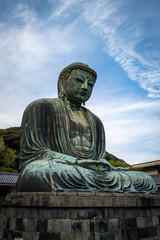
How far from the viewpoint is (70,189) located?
3.73 metres

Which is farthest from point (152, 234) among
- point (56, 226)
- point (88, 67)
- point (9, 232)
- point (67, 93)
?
point (88, 67)

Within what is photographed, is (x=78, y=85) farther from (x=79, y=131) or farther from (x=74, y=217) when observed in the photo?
(x=74, y=217)

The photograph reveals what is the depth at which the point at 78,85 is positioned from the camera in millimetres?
5887

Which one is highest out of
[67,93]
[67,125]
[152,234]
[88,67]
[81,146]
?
[88,67]

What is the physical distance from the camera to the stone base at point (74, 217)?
10.7 ft

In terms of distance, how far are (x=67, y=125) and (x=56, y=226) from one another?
102 inches

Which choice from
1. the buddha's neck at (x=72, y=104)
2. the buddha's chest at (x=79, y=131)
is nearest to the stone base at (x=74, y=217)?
the buddha's chest at (x=79, y=131)

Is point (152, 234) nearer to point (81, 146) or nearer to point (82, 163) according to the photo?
point (82, 163)

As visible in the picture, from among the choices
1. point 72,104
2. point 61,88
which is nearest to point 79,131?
point 72,104

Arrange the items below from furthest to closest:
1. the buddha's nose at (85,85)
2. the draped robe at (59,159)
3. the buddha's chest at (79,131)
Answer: the buddha's nose at (85,85) < the buddha's chest at (79,131) < the draped robe at (59,159)

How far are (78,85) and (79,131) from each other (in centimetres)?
137

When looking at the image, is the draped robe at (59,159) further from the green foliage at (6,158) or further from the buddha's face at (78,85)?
the green foliage at (6,158)

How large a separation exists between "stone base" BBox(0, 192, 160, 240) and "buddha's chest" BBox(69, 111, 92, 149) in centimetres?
181

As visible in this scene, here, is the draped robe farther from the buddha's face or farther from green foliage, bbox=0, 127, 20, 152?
green foliage, bbox=0, 127, 20, 152
